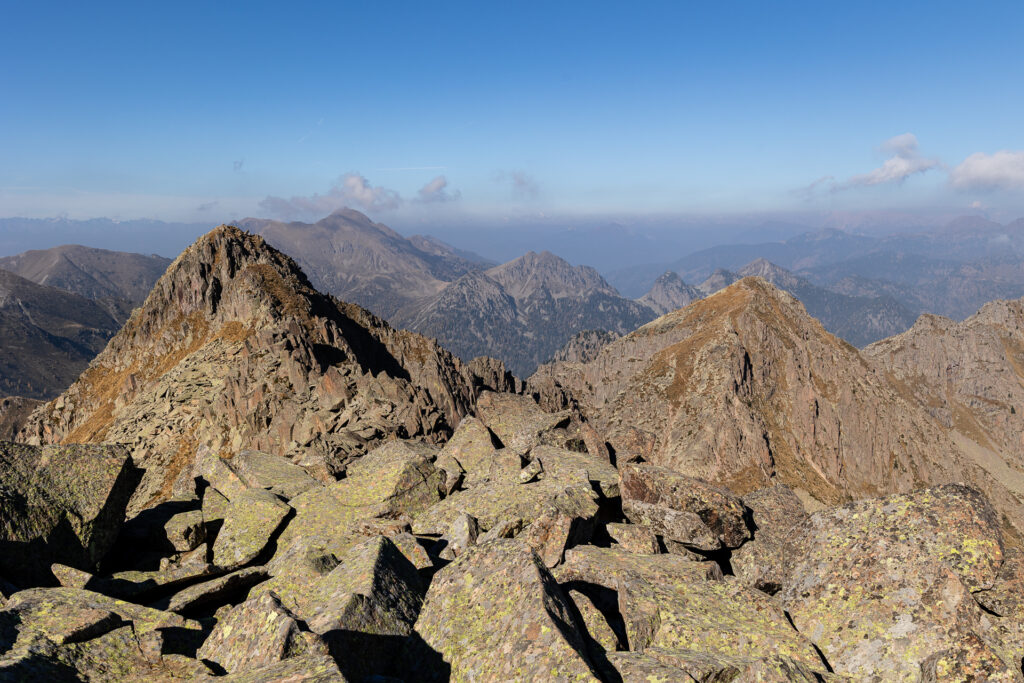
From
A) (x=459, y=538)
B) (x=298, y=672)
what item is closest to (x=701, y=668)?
(x=298, y=672)

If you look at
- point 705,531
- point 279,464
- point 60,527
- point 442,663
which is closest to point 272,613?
point 442,663

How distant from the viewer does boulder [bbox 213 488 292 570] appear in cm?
1423

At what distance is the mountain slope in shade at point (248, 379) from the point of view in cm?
5034

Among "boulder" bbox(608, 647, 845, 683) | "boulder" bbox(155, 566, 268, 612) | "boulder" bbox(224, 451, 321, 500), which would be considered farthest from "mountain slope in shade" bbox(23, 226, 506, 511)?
"boulder" bbox(608, 647, 845, 683)

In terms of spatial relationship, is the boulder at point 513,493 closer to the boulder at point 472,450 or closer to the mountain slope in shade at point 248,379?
the boulder at point 472,450

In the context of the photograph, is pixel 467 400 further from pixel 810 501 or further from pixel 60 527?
pixel 810 501

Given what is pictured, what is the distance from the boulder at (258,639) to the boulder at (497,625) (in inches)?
88.3

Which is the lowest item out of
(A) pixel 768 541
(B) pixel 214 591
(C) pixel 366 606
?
(A) pixel 768 541

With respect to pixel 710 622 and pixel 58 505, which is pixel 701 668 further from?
pixel 58 505

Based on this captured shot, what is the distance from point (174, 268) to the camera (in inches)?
4072

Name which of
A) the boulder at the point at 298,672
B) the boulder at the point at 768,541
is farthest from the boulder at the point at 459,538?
the boulder at the point at 768,541

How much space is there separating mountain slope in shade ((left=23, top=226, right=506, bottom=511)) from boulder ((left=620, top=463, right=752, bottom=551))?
13.1 metres

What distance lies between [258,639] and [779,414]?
169260 mm

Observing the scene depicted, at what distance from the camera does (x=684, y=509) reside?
53.4ft
